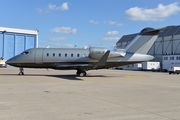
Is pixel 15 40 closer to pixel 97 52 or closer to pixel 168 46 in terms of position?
pixel 168 46

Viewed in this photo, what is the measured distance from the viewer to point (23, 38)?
7694cm

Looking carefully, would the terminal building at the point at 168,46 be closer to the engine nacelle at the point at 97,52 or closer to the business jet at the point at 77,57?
the business jet at the point at 77,57

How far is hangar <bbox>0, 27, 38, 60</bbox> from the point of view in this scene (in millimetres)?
73438

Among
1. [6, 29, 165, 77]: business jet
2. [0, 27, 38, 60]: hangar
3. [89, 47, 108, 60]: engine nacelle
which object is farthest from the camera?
[0, 27, 38, 60]: hangar

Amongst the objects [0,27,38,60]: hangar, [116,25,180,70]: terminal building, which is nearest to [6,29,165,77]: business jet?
[116,25,180,70]: terminal building

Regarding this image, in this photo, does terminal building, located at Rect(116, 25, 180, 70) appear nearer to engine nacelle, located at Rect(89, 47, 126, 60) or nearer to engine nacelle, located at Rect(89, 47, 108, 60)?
engine nacelle, located at Rect(89, 47, 126, 60)

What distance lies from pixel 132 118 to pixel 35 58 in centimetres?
2082

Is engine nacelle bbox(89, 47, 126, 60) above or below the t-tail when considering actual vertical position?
below

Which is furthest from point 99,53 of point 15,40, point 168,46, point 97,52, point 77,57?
point 168,46

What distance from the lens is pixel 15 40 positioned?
75688mm

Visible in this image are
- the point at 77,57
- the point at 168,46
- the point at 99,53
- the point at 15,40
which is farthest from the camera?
the point at 168,46

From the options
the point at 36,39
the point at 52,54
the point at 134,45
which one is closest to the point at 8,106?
the point at 52,54

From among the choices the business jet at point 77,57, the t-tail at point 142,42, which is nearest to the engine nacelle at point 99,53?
the business jet at point 77,57

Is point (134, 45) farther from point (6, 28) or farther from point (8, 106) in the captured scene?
point (6, 28)
